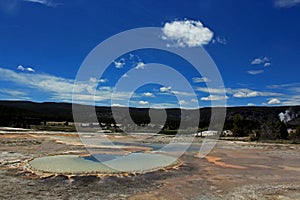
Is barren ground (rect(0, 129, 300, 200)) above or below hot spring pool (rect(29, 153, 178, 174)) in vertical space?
below

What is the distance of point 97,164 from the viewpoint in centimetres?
1559

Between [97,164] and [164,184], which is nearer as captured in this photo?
[164,184]

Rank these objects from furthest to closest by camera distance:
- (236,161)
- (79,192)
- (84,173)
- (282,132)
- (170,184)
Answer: (282,132) → (236,161) → (84,173) → (170,184) → (79,192)

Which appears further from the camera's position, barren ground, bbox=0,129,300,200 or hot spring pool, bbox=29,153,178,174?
hot spring pool, bbox=29,153,178,174

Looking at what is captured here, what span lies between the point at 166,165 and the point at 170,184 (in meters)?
4.10

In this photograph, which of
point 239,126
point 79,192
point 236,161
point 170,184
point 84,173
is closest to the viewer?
point 79,192

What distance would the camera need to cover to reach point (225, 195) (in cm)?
1060

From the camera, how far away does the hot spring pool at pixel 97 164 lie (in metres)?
13.7

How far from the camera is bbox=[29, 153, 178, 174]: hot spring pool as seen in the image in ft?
45.1

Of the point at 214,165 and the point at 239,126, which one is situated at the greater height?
the point at 239,126

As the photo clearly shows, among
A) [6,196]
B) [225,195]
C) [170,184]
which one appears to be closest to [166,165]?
[170,184]

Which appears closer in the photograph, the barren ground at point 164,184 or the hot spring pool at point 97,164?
the barren ground at point 164,184

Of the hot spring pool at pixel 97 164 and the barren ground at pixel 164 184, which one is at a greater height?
the hot spring pool at pixel 97 164

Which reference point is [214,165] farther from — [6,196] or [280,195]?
[6,196]
